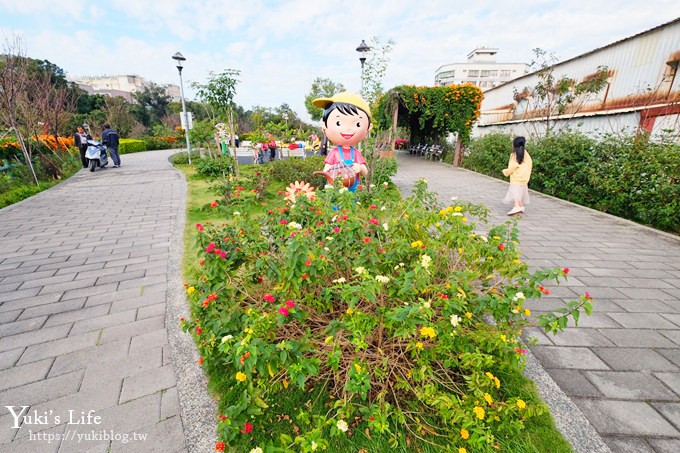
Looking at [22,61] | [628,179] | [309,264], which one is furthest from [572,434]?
[22,61]

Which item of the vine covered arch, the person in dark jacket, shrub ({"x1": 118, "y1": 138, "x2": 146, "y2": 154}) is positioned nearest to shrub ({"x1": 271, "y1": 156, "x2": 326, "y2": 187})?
the vine covered arch

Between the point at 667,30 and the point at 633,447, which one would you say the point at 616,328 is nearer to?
the point at 633,447

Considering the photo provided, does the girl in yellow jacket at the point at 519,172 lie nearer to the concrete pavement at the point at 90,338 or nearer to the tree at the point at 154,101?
the concrete pavement at the point at 90,338

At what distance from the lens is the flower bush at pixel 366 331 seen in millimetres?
1363

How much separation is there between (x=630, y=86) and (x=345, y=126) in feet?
28.3

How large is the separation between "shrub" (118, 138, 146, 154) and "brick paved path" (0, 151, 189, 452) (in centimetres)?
1611

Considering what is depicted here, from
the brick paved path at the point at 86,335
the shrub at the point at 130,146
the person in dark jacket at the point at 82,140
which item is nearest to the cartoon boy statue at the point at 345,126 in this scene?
the brick paved path at the point at 86,335

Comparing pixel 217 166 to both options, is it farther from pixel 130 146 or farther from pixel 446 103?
pixel 130 146

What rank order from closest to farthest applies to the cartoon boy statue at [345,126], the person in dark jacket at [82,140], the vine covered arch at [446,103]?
the cartoon boy statue at [345,126] < the person in dark jacket at [82,140] < the vine covered arch at [446,103]

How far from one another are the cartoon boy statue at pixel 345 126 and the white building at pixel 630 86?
5.55m

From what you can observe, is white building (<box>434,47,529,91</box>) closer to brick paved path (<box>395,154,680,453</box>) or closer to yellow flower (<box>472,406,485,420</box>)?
brick paved path (<box>395,154,680,453</box>)

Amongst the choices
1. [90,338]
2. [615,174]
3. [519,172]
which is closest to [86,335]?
[90,338]

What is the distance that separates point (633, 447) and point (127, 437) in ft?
8.57

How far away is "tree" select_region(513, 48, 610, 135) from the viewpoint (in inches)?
339
